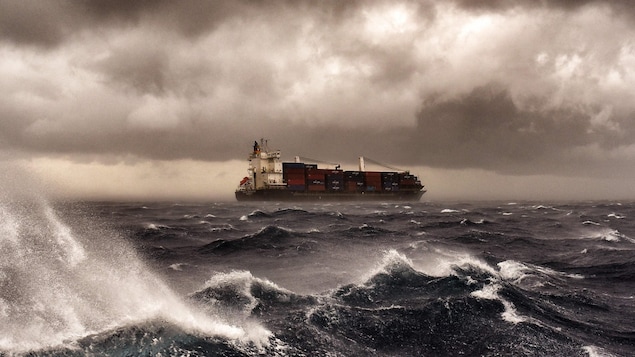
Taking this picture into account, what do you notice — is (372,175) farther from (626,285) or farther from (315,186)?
(626,285)

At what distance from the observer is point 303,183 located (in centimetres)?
14188

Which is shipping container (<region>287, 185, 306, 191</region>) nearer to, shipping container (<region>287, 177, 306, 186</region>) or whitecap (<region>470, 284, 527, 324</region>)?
shipping container (<region>287, 177, 306, 186</region>)

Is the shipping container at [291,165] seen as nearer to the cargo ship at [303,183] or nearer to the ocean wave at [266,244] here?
the cargo ship at [303,183]

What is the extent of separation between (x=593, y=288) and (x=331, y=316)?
627 inches

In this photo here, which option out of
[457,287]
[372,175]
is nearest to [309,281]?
[457,287]

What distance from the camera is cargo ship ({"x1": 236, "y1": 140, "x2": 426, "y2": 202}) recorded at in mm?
138875

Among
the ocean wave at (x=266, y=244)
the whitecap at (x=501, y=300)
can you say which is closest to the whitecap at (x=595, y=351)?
the whitecap at (x=501, y=300)

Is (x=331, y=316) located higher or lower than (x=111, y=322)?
lower

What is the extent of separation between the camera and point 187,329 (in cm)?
1259

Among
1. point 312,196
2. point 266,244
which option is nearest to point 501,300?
point 266,244

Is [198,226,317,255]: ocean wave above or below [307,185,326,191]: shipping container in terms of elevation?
below

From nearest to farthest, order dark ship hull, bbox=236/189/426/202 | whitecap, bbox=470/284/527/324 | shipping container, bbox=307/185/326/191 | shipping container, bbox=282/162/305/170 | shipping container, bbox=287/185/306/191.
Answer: whitecap, bbox=470/284/527/324
dark ship hull, bbox=236/189/426/202
shipping container, bbox=287/185/306/191
shipping container, bbox=307/185/326/191
shipping container, bbox=282/162/305/170

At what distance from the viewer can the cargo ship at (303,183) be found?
138875mm

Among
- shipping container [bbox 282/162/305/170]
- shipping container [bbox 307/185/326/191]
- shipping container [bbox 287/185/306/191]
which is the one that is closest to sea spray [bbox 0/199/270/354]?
shipping container [bbox 287/185/306/191]
